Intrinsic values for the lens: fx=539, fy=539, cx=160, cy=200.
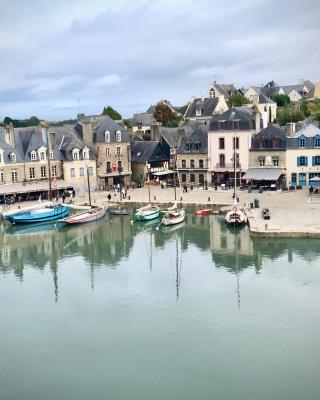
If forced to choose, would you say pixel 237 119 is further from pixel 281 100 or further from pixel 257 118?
pixel 281 100

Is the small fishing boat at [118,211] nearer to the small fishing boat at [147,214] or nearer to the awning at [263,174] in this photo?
the small fishing boat at [147,214]

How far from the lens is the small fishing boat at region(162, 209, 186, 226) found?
127 ft

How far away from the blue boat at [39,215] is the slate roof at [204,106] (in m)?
33.0

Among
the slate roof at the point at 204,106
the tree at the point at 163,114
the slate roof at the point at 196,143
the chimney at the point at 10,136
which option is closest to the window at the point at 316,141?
the slate roof at the point at 196,143

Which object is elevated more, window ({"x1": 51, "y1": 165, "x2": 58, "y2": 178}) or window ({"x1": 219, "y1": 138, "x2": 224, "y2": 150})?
window ({"x1": 219, "y1": 138, "x2": 224, "y2": 150})

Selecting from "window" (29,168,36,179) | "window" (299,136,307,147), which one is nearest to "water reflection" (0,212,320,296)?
"window" (29,168,36,179)

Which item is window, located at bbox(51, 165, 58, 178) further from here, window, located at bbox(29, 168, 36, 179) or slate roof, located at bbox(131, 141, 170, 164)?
slate roof, located at bbox(131, 141, 170, 164)

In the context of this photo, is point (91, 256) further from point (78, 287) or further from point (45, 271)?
point (78, 287)

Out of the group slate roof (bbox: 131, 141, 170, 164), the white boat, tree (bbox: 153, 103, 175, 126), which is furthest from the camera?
tree (bbox: 153, 103, 175, 126)

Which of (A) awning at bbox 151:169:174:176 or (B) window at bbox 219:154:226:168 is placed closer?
(B) window at bbox 219:154:226:168

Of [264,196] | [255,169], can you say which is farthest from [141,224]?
[255,169]

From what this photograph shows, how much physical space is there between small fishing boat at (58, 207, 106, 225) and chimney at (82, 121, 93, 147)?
41.6ft

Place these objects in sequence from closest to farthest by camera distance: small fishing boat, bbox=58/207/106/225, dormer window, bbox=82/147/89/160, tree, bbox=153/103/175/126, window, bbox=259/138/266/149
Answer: small fishing boat, bbox=58/207/106/225 < window, bbox=259/138/266/149 < dormer window, bbox=82/147/89/160 < tree, bbox=153/103/175/126

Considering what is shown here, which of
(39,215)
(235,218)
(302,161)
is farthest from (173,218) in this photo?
(302,161)
